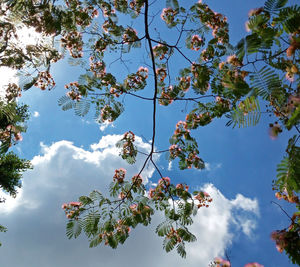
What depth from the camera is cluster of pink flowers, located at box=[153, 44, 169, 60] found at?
420 cm

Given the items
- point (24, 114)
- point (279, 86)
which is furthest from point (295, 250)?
point (24, 114)

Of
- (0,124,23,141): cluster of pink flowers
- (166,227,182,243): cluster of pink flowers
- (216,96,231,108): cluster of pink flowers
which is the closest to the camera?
(0,124,23,141): cluster of pink flowers

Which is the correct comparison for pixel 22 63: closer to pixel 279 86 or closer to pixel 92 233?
pixel 92 233

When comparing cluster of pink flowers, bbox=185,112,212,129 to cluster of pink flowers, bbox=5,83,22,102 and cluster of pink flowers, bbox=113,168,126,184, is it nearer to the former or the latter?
cluster of pink flowers, bbox=113,168,126,184

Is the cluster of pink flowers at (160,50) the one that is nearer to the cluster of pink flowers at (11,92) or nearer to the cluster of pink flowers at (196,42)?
the cluster of pink flowers at (196,42)

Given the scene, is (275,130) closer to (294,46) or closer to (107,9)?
(294,46)

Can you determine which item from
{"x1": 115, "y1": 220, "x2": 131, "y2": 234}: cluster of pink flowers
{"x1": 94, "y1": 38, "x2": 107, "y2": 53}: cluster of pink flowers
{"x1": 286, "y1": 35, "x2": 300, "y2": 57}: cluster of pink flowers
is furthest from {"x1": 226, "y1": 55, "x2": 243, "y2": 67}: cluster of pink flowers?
{"x1": 115, "y1": 220, "x2": 131, "y2": 234}: cluster of pink flowers

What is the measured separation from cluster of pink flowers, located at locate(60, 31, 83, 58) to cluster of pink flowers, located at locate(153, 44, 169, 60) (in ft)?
4.72

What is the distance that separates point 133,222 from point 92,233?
70 cm

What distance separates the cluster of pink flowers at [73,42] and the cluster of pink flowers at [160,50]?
4.72ft

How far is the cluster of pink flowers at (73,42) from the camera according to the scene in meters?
3.92

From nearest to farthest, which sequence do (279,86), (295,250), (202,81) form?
(295,250)
(279,86)
(202,81)

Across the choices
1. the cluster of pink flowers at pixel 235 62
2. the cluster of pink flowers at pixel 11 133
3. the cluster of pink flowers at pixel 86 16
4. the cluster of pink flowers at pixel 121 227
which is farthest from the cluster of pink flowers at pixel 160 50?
the cluster of pink flowers at pixel 121 227

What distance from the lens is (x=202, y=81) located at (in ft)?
10.9
